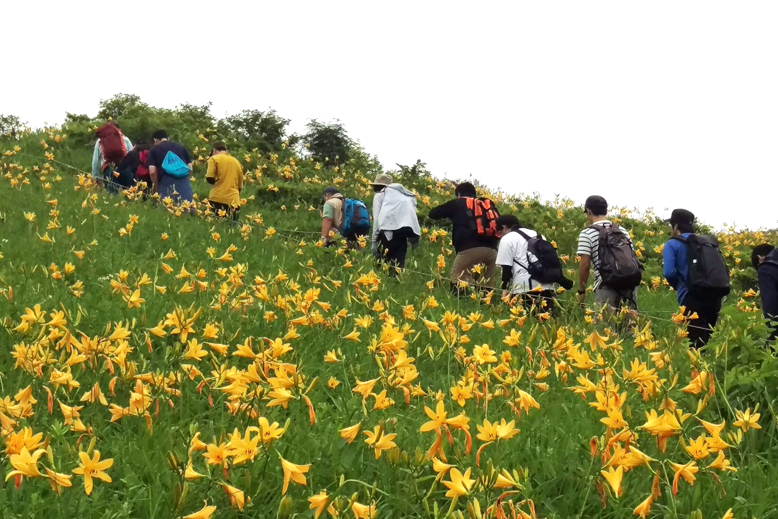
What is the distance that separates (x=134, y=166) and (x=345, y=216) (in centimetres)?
395

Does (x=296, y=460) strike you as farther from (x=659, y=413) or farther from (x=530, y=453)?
(x=659, y=413)

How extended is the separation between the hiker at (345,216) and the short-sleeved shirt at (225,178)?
1419 millimetres

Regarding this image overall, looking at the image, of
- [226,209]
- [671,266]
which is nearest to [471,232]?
[671,266]

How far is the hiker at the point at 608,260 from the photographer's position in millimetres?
6641

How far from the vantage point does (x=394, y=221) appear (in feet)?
Result: 28.8

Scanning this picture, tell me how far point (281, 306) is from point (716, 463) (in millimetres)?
2544

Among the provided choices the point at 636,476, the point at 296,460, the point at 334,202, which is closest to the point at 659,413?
the point at 636,476

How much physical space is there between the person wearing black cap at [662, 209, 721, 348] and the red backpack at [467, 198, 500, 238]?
206cm

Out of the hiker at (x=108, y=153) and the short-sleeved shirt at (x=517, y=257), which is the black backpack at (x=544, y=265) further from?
the hiker at (x=108, y=153)

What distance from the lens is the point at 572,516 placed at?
2277mm

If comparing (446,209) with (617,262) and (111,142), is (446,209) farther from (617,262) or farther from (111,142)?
(111,142)

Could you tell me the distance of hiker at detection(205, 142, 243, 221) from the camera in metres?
10.2

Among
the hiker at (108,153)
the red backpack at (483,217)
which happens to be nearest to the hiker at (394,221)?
the red backpack at (483,217)

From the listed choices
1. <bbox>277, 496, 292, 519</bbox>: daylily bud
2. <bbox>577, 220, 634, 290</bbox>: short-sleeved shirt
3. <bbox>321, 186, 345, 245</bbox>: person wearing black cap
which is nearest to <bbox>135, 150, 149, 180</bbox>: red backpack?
<bbox>321, 186, 345, 245</bbox>: person wearing black cap
